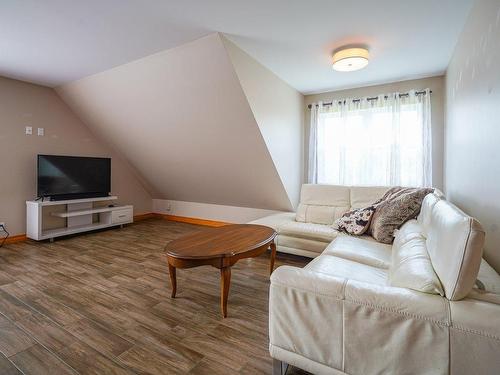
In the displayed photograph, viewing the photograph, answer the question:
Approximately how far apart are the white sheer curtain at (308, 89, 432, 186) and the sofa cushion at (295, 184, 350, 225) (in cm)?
60

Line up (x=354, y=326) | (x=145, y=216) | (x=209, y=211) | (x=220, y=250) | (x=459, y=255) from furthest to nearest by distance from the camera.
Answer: (x=145, y=216), (x=209, y=211), (x=220, y=250), (x=354, y=326), (x=459, y=255)

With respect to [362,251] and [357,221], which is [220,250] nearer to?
[362,251]

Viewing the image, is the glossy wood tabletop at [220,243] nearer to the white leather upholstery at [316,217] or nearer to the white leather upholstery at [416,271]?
the white leather upholstery at [316,217]

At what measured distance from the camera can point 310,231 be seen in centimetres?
281

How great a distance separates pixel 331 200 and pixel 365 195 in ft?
1.36

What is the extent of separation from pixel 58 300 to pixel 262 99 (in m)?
2.83

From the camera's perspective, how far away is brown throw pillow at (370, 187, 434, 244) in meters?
2.24

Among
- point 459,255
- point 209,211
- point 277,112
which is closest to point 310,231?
point 277,112

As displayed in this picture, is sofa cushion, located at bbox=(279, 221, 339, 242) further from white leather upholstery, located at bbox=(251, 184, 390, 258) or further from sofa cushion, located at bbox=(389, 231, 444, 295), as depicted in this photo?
sofa cushion, located at bbox=(389, 231, 444, 295)

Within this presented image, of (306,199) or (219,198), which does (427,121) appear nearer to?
(306,199)

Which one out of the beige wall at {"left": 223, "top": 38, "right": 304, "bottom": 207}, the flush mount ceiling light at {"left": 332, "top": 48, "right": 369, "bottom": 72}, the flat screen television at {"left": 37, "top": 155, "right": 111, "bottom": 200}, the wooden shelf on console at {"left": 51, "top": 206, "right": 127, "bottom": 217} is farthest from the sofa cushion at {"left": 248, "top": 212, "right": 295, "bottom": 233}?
the flat screen television at {"left": 37, "top": 155, "right": 111, "bottom": 200}

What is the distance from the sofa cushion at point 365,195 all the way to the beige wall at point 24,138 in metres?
4.52

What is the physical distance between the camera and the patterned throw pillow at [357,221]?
8.25ft

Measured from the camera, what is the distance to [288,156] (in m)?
3.79
